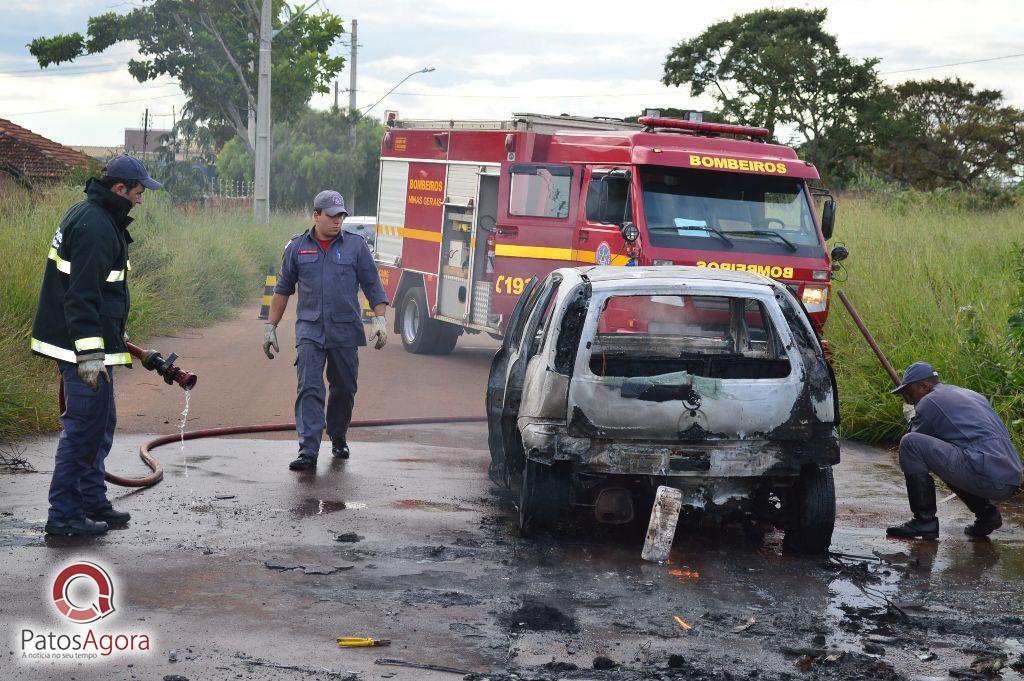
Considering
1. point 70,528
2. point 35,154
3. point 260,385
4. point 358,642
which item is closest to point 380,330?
point 70,528

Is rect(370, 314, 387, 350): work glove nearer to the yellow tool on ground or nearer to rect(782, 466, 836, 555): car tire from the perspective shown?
rect(782, 466, 836, 555): car tire

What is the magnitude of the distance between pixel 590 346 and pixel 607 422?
420mm

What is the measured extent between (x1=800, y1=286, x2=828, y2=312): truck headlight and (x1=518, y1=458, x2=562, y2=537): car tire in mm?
5831

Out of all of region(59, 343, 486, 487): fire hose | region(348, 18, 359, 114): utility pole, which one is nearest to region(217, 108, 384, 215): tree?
region(348, 18, 359, 114): utility pole

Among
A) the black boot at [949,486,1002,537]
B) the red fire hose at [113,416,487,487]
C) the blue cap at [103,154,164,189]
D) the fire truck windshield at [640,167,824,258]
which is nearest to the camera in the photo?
the blue cap at [103,154,164,189]

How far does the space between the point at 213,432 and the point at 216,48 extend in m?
33.3

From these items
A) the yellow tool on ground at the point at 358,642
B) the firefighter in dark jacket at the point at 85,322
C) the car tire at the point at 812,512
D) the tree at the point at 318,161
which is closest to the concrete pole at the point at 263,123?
the tree at the point at 318,161

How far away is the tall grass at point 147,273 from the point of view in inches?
381

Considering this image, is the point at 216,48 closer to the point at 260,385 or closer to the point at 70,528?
the point at 260,385

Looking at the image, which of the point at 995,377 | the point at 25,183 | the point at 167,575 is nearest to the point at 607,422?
the point at 167,575

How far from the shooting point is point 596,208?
1239 cm

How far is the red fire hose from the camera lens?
7.73 metres

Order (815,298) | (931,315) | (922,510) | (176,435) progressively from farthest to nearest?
(815,298)
(931,315)
(176,435)
(922,510)

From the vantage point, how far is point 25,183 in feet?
74.5
